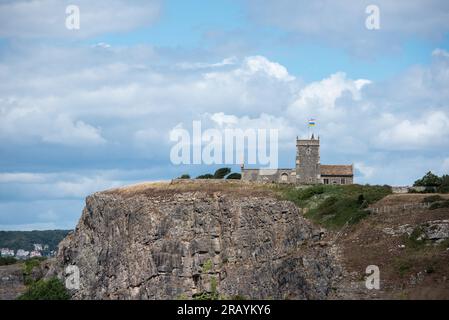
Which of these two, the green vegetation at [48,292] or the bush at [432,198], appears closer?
the bush at [432,198]

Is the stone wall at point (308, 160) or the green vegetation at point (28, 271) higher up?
the stone wall at point (308, 160)

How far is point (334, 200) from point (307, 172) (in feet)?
53.9

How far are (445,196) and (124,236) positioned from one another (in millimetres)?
38171

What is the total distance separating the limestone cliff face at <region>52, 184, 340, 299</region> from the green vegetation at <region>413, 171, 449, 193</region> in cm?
1627

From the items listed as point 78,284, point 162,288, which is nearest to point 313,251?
point 162,288

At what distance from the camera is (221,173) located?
120312 millimetres

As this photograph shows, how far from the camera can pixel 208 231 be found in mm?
106062

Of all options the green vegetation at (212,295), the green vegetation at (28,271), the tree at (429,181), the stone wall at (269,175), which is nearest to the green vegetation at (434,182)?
the tree at (429,181)

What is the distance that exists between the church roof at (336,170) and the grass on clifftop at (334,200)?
30.7 ft

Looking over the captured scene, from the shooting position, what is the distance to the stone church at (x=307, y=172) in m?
115

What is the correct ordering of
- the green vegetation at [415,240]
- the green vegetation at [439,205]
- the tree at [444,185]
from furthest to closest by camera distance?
the tree at [444,185] → the green vegetation at [439,205] → the green vegetation at [415,240]

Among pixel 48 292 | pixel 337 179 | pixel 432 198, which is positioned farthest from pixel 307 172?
pixel 48 292

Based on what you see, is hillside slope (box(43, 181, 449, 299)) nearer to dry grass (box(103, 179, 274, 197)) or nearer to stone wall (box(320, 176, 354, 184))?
dry grass (box(103, 179, 274, 197))

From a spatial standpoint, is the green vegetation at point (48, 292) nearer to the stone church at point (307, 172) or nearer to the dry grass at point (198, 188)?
the dry grass at point (198, 188)
